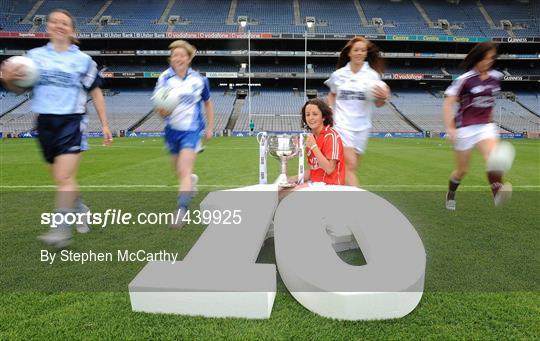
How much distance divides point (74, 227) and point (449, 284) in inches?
148

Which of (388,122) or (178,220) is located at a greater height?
(178,220)

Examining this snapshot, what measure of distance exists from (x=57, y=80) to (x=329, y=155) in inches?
107

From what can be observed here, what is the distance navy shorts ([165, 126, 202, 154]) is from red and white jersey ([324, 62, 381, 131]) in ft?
5.82

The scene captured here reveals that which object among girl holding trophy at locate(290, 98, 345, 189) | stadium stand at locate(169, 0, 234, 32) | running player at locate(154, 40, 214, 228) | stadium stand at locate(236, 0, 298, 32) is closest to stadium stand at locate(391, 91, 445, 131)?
stadium stand at locate(236, 0, 298, 32)

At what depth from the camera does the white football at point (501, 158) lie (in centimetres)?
→ 435

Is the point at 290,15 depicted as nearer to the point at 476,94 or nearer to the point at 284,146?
the point at 284,146

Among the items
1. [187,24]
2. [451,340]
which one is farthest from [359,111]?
[187,24]

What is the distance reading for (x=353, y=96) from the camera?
4.59m

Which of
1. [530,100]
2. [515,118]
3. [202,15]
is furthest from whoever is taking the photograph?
[202,15]

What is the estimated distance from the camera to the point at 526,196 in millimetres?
6258

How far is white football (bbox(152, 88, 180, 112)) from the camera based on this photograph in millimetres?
4309

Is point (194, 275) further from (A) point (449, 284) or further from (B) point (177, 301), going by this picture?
(A) point (449, 284)

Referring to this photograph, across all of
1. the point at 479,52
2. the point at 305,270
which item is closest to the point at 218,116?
the point at 479,52

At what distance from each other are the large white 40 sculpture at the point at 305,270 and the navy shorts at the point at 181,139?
1742mm
